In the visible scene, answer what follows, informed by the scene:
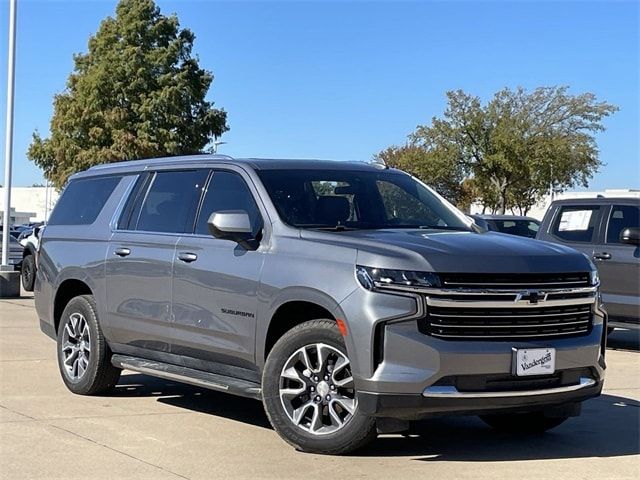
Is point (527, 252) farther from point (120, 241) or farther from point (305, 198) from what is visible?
point (120, 241)

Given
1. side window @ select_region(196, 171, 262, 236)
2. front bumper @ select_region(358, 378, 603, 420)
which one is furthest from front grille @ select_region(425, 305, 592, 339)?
side window @ select_region(196, 171, 262, 236)

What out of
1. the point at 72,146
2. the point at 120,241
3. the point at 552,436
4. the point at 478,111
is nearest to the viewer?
the point at 552,436

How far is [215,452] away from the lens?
6.21 meters

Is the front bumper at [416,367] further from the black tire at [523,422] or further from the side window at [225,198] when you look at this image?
the side window at [225,198]

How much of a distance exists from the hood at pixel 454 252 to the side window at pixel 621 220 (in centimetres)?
607

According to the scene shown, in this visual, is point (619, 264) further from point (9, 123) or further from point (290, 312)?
point (9, 123)

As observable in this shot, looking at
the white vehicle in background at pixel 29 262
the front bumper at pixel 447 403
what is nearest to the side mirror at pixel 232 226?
the front bumper at pixel 447 403

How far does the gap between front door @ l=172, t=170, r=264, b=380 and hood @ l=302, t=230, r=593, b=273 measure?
1.90 ft

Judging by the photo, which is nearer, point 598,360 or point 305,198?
point 598,360

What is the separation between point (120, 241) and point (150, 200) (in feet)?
1.35

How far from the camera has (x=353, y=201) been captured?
7.11 m

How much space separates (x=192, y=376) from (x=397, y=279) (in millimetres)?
2087

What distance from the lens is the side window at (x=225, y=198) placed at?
700 cm

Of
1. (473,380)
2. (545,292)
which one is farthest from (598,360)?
(473,380)
